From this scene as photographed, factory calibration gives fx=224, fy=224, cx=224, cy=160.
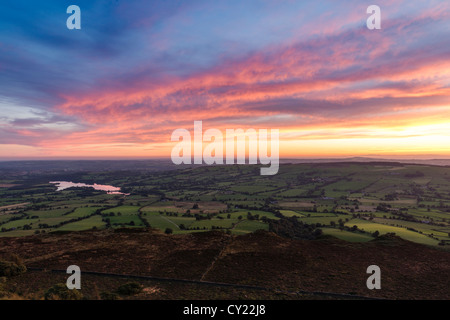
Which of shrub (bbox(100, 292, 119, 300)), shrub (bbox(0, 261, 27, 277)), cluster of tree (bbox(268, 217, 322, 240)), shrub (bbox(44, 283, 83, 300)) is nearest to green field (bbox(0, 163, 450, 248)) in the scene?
cluster of tree (bbox(268, 217, 322, 240))

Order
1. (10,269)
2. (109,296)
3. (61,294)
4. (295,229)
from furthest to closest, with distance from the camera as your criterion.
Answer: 1. (295,229)
2. (10,269)
3. (109,296)
4. (61,294)

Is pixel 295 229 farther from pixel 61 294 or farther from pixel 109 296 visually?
pixel 61 294

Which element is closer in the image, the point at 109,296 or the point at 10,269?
the point at 109,296

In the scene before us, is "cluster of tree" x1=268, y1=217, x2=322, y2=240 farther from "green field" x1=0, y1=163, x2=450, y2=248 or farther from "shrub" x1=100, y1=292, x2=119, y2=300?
"shrub" x1=100, y1=292, x2=119, y2=300

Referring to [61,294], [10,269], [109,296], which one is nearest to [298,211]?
[109,296]

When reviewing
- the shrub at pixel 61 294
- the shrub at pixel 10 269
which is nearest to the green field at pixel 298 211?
the shrub at pixel 10 269

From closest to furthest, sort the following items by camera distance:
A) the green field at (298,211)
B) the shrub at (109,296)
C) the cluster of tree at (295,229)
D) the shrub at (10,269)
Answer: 1. the shrub at (109,296)
2. the shrub at (10,269)
3. the cluster of tree at (295,229)
4. the green field at (298,211)

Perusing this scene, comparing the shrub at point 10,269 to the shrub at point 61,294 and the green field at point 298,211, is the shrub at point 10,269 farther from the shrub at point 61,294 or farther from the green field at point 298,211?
the green field at point 298,211

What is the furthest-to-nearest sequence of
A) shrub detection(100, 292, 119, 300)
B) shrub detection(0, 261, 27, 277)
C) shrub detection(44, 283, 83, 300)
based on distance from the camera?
shrub detection(0, 261, 27, 277)
shrub detection(100, 292, 119, 300)
shrub detection(44, 283, 83, 300)

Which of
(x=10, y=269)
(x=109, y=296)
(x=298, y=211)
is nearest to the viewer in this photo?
(x=109, y=296)

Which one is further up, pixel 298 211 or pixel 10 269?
pixel 10 269

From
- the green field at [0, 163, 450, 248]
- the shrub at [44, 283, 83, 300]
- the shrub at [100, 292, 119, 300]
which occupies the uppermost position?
the shrub at [44, 283, 83, 300]
